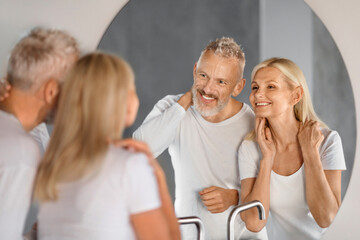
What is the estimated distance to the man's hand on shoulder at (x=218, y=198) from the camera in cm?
169

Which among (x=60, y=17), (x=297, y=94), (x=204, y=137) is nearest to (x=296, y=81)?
(x=297, y=94)

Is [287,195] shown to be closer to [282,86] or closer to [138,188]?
[282,86]

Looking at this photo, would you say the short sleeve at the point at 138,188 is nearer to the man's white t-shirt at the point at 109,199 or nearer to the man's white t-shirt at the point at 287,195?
the man's white t-shirt at the point at 109,199

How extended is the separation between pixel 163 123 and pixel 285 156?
48cm

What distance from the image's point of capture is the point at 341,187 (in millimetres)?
1815

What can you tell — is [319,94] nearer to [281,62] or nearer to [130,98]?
[281,62]

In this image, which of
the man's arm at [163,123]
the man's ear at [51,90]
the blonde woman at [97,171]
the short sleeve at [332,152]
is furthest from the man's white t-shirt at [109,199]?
the short sleeve at [332,152]

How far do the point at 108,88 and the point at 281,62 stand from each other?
0.99 metres

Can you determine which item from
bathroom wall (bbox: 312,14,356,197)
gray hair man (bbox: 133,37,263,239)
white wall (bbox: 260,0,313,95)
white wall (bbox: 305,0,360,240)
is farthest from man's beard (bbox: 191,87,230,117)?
white wall (bbox: 305,0,360,240)

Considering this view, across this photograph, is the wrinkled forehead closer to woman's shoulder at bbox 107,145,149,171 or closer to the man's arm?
the man's arm

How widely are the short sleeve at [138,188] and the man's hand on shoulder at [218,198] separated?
2.68 ft

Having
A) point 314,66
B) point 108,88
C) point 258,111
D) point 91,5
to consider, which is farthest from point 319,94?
point 108,88

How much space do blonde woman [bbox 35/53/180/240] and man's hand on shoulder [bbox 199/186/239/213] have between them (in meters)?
0.75

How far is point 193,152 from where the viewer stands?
1704 mm
